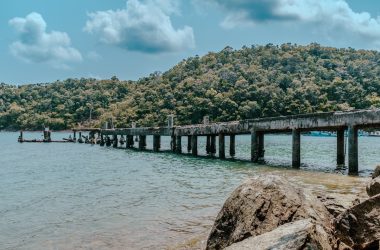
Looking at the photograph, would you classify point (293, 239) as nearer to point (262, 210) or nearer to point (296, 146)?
point (262, 210)

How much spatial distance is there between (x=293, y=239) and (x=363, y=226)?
8.00 feet

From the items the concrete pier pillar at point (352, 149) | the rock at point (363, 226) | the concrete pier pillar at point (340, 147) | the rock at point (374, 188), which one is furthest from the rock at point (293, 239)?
the concrete pier pillar at point (340, 147)

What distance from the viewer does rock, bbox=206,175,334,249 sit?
748cm

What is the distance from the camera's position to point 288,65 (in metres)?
164

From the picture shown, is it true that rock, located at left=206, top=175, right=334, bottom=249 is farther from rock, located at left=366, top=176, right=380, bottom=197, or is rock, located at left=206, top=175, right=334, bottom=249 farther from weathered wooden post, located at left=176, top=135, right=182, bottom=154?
weathered wooden post, located at left=176, top=135, right=182, bottom=154

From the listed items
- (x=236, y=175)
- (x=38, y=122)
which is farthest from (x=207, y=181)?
(x=38, y=122)

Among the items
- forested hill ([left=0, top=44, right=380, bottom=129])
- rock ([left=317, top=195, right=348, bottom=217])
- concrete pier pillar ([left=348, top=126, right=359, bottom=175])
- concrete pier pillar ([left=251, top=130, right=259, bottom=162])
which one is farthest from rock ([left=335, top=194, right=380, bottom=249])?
forested hill ([left=0, top=44, right=380, bottom=129])

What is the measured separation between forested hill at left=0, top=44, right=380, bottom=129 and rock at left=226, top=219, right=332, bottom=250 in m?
111

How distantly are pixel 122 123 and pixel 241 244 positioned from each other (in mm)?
124618

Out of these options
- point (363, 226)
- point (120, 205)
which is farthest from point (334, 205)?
point (120, 205)

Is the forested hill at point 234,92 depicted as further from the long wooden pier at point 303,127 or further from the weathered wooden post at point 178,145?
the long wooden pier at point 303,127

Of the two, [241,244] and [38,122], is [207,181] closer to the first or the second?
[241,244]

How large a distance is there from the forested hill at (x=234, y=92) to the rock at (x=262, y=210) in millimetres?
109167

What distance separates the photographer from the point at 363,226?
24.0 ft
